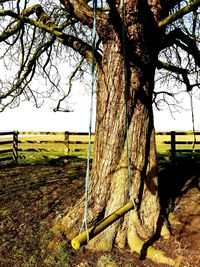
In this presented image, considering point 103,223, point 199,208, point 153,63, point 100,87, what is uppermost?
point 153,63

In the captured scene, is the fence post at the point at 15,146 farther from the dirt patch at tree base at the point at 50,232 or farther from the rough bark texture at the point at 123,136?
the rough bark texture at the point at 123,136

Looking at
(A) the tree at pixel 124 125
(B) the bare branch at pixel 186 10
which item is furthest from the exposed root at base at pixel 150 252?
(B) the bare branch at pixel 186 10

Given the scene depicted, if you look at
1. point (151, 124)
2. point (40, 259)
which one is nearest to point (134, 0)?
point (151, 124)

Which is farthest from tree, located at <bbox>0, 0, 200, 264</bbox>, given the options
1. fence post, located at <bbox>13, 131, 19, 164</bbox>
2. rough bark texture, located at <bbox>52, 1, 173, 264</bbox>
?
fence post, located at <bbox>13, 131, 19, 164</bbox>

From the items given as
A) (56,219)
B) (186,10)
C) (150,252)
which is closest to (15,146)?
(56,219)

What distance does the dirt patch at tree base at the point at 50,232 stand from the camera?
486cm

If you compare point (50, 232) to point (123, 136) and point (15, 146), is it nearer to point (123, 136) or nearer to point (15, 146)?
point (123, 136)

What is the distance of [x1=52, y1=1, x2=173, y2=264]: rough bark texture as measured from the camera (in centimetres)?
513

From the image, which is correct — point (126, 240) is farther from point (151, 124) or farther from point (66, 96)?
point (66, 96)

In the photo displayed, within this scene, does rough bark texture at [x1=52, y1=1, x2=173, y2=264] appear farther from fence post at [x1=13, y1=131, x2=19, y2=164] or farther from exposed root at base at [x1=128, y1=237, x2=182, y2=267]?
fence post at [x1=13, y1=131, x2=19, y2=164]

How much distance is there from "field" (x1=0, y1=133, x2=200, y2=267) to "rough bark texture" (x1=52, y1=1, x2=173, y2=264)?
309mm

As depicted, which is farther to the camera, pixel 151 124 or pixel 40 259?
pixel 151 124

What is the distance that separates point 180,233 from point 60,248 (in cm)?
196

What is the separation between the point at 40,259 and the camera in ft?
16.0
